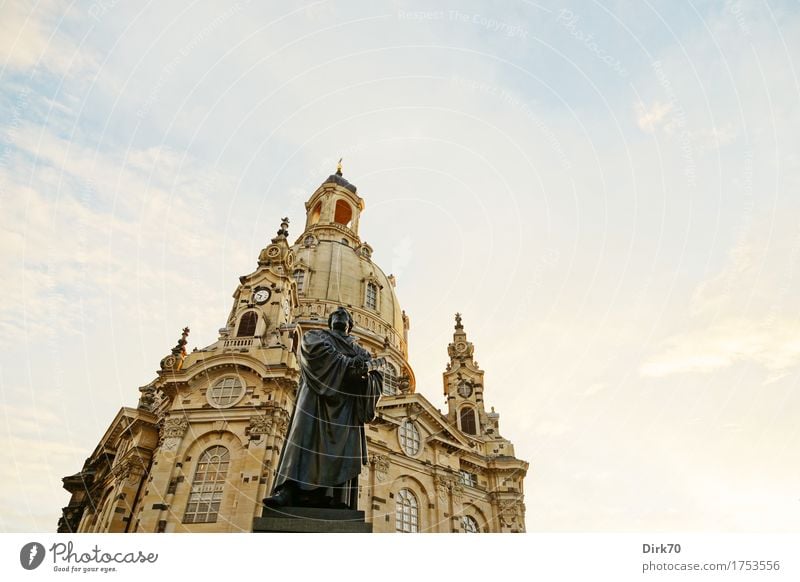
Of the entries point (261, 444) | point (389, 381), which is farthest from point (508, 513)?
point (261, 444)

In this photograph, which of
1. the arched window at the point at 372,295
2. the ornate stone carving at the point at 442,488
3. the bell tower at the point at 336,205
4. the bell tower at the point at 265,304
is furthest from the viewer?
the bell tower at the point at 336,205

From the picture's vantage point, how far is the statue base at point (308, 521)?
757 centimetres

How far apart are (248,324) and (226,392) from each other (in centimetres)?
579

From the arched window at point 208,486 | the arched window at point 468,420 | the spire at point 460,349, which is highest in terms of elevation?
the spire at point 460,349

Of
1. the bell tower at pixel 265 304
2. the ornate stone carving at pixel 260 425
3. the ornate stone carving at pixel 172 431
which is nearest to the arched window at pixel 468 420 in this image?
the bell tower at pixel 265 304

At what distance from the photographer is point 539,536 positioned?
9203 millimetres

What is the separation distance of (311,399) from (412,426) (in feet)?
89.4

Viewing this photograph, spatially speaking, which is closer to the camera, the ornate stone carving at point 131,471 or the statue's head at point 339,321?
the statue's head at point 339,321

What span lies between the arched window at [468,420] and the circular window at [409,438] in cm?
871

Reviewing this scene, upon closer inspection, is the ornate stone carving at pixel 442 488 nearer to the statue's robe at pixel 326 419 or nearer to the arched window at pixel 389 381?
the arched window at pixel 389 381

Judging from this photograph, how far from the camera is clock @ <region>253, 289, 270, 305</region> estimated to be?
3319 cm

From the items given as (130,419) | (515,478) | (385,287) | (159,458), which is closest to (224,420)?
(159,458)

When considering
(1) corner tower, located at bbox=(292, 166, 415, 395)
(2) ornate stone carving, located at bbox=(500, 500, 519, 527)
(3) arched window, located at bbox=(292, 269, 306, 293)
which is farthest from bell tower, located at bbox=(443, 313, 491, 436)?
(3) arched window, located at bbox=(292, 269, 306, 293)

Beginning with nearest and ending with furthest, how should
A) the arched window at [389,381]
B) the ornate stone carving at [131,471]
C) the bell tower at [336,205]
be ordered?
the ornate stone carving at [131,471], the arched window at [389,381], the bell tower at [336,205]
